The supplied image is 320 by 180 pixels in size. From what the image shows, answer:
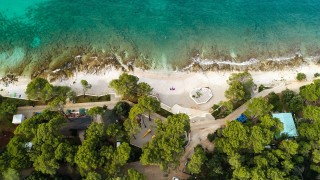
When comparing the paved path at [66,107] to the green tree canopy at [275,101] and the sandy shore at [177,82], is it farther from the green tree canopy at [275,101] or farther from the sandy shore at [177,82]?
the green tree canopy at [275,101]

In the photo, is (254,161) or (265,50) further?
(265,50)

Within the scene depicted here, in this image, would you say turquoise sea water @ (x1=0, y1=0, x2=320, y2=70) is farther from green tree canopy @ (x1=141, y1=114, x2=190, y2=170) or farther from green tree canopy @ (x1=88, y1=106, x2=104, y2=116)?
green tree canopy @ (x1=141, y1=114, x2=190, y2=170)

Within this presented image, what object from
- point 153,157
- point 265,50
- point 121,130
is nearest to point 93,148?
point 121,130

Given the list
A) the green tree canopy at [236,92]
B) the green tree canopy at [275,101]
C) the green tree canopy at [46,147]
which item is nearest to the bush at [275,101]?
the green tree canopy at [275,101]

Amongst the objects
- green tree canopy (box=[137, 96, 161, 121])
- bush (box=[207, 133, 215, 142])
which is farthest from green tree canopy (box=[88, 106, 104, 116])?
bush (box=[207, 133, 215, 142])

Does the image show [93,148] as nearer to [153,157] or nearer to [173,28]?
[153,157]

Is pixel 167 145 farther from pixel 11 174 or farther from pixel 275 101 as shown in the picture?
pixel 275 101

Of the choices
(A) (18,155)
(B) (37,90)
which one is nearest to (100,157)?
(A) (18,155)
